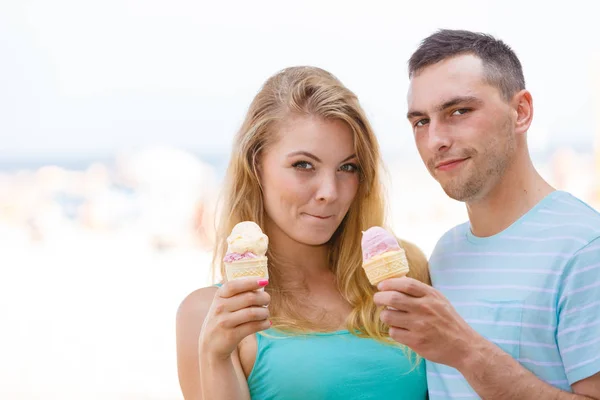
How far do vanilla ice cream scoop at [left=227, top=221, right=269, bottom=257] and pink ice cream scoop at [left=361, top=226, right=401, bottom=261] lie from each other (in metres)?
0.38

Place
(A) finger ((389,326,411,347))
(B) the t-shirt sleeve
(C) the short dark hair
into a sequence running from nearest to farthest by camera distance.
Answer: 1. (A) finger ((389,326,411,347))
2. (B) the t-shirt sleeve
3. (C) the short dark hair

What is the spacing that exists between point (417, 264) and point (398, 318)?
817mm

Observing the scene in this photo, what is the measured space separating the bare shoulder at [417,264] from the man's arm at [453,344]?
0.67 meters

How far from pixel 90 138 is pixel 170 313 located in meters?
9.00

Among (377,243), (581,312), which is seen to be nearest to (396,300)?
(377,243)

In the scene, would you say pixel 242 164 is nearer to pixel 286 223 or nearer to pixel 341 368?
pixel 286 223

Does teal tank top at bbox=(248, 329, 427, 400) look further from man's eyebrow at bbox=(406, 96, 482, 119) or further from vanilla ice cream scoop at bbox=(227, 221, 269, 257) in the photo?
man's eyebrow at bbox=(406, 96, 482, 119)

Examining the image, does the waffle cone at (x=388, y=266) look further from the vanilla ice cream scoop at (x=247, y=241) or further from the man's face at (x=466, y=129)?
the man's face at (x=466, y=129)

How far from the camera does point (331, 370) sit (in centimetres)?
265

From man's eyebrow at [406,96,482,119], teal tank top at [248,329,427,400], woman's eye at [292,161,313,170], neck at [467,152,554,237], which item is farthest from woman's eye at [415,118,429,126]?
teal tank top at [248,329,427,400]

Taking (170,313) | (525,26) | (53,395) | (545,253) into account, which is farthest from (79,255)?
(545,253)

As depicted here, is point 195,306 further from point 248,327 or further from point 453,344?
point 453,344

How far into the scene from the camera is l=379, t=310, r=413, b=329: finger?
2.18 meters

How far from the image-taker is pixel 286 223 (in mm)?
2855
